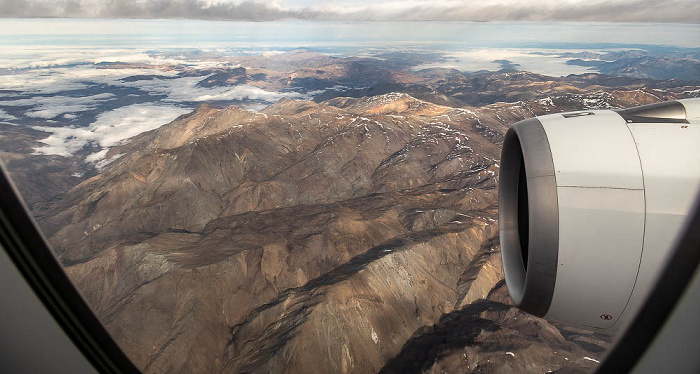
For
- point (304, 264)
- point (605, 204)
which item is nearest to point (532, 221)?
point (605, 204)

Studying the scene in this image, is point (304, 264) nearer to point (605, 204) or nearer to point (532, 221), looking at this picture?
point (532, 221)

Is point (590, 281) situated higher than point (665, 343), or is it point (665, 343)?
point (665, 343)

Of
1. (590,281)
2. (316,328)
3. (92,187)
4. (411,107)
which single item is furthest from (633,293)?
(411,107)

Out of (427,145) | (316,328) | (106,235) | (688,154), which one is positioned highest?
(688,154)

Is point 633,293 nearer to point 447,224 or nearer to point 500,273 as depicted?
point 500,273

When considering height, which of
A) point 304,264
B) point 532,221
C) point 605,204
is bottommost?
point 304,264

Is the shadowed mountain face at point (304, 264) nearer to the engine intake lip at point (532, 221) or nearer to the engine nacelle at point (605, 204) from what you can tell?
the engine intake lip at point (532, 221)

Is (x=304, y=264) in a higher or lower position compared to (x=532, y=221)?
lower

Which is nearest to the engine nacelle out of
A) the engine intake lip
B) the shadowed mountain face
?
the engine intake lip
